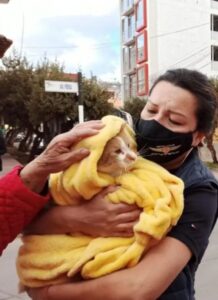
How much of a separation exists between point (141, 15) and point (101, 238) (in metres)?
48.7

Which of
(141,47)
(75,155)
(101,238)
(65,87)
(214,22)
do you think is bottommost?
(101,238)

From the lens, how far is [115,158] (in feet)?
4.83

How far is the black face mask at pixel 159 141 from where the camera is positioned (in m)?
1.58

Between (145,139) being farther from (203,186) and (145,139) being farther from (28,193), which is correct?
(28,193)

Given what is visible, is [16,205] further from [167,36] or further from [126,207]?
[167,36]

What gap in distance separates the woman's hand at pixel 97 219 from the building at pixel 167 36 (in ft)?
146

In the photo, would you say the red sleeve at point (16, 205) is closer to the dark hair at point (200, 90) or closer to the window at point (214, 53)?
the dark hair at point (200, 90)

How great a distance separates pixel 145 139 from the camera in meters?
1.60

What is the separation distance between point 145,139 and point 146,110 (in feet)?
0.37

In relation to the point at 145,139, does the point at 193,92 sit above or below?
above

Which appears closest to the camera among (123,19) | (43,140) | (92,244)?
(92,244)

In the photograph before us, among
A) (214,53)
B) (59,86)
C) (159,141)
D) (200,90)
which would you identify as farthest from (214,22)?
(159,141)

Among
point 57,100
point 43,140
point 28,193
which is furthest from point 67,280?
point 43,140

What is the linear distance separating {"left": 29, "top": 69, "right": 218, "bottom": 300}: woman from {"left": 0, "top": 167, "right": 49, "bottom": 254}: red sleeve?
0.66 ft
